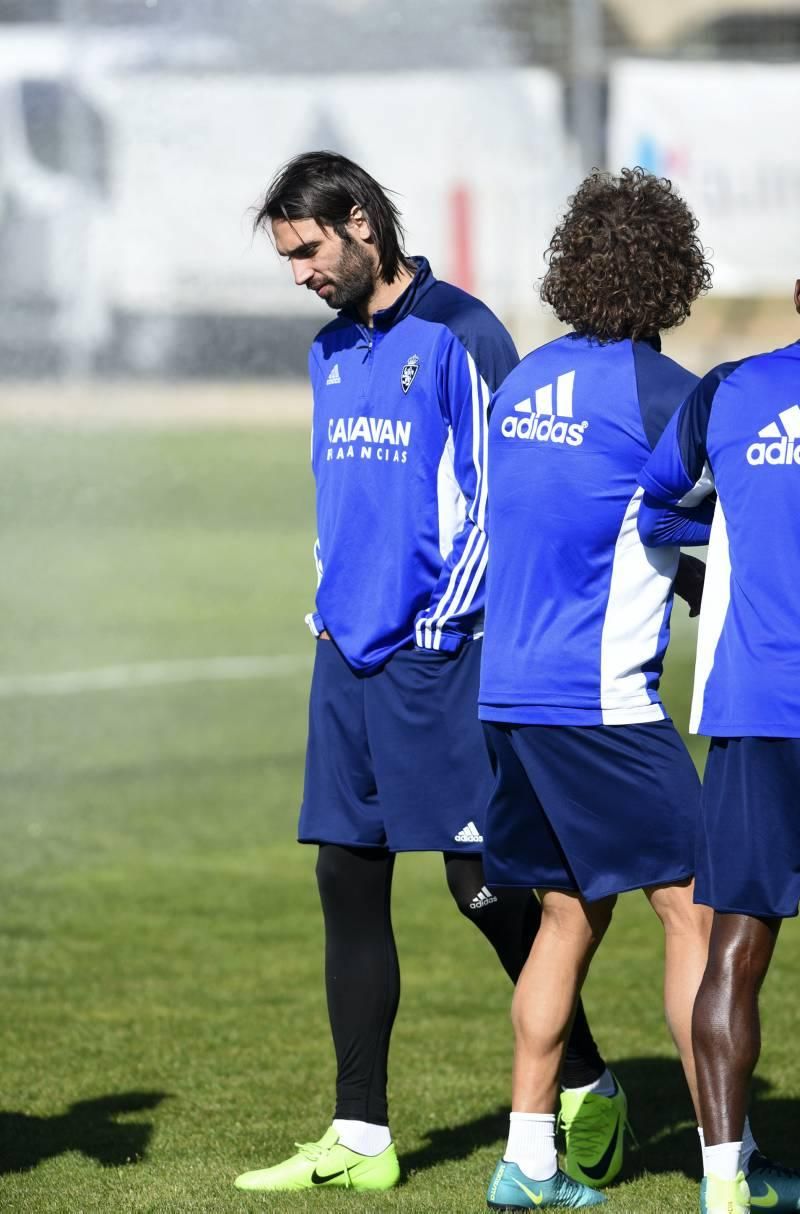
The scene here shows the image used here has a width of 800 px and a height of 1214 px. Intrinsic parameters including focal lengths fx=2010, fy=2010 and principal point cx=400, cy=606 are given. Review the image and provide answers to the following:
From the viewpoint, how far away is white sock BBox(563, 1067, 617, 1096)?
14.1 feet

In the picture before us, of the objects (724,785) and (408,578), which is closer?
(724,785)

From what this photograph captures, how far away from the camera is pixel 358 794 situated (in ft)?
14.0

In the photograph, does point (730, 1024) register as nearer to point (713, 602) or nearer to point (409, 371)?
point (713, 602)

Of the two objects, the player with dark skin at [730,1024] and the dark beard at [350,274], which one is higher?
the dark beard at [350,274]

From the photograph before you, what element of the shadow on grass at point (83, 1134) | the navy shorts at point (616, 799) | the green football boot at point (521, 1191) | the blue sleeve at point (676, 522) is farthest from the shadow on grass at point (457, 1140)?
the blue sleeve at point (676, 522)

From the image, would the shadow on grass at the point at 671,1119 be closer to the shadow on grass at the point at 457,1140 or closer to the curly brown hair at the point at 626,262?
the shadow on grass at the point at 457,1140

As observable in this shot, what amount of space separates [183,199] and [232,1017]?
6.83 m

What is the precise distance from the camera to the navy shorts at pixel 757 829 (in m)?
3.50

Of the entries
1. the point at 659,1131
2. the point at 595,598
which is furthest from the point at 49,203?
the point at 595,598

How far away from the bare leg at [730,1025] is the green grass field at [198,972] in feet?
1.62

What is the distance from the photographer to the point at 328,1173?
4.16m

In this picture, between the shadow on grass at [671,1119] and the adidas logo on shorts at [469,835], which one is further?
the shadow on grass at [671,1119]

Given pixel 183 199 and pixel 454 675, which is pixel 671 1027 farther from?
pixel 183 199

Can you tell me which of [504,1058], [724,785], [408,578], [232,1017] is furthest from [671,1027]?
[232,1017]
